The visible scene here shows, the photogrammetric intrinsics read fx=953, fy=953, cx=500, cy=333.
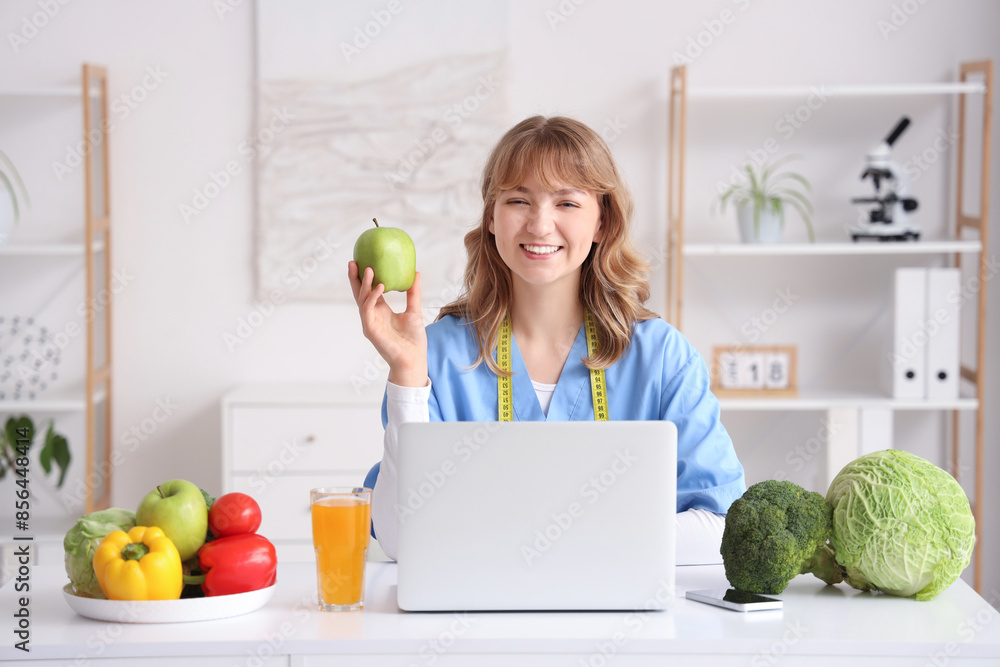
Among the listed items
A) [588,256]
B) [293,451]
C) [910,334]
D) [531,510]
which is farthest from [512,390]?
[910,334]

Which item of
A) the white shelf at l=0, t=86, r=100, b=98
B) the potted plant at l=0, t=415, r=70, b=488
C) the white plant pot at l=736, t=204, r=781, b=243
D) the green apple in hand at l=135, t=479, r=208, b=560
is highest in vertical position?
the white shelf at l=0, t=86, r=100, b=98

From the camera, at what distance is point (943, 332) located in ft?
9.77

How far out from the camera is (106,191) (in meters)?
3.14

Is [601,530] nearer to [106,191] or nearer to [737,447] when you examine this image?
[737,447]

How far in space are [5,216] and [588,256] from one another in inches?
80.8

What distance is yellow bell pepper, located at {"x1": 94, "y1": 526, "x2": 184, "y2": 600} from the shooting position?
1.07 meters

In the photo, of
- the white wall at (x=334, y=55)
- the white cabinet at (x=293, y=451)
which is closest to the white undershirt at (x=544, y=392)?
the white cabinet at (x=293, y=451)

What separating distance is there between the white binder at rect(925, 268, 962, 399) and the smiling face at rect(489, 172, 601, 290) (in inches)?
71.0

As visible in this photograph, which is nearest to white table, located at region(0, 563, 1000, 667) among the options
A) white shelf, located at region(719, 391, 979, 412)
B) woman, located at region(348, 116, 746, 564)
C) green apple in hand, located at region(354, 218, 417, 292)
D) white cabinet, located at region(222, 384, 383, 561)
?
woman, located at region(348, 116, 746, 564)

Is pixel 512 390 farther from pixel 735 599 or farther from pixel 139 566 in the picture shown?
pixel 139 566

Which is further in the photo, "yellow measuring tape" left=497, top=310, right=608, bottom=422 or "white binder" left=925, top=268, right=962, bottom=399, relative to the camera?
"white binder" left=925, top=268, right=962, bottom=399

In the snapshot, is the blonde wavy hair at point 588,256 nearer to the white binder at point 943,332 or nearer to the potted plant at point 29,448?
the white binder at point 943,332

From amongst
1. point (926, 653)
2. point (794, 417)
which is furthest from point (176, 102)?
point (926, 653)

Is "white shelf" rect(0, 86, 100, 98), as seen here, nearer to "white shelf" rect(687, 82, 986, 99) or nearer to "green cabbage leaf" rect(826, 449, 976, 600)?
"white shelf" rect(687, 82, 986, 99)
